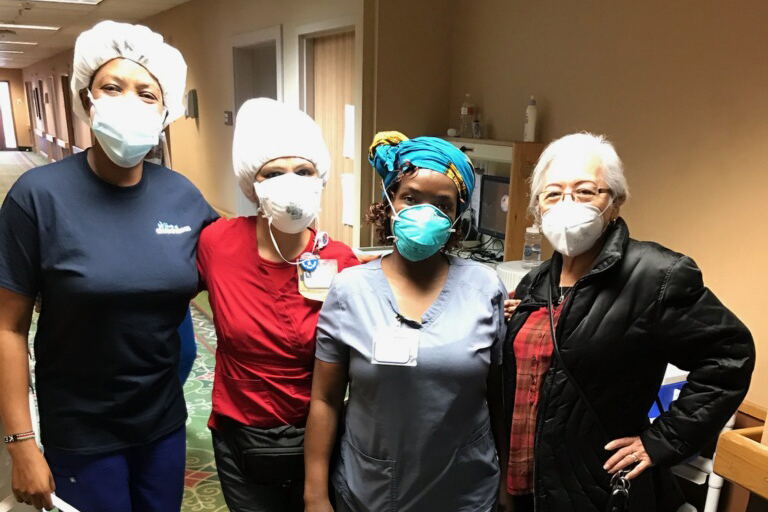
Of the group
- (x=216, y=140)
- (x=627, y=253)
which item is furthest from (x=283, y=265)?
(x=216, y=140)

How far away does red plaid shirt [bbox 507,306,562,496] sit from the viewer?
1246 millimetres

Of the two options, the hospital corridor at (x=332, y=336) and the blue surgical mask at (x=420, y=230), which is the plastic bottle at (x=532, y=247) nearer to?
the hospital corridor at (x=332, y=336)

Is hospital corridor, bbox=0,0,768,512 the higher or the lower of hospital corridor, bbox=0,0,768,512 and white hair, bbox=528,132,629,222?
the lower

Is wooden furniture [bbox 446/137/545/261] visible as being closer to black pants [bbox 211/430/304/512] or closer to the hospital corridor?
the hospital corridor

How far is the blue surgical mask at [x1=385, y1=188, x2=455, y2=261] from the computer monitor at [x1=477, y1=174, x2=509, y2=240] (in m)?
1.80

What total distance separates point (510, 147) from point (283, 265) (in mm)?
1739

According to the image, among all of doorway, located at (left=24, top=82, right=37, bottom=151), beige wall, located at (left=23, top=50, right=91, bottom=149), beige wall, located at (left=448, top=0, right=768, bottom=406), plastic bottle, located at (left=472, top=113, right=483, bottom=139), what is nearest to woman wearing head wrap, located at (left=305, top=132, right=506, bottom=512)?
beige wall, located at (left=448, top=0, right=768, bottom=406)

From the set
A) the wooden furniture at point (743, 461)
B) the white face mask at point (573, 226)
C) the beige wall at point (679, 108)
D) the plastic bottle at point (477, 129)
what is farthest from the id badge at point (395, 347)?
the plastic bottle at point (477, 129)

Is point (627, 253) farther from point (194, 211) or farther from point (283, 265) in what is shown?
point (194, 211)

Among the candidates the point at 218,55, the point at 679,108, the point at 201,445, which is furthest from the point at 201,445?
the point at 218,55

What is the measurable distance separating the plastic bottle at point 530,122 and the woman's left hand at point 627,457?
6.03 feet

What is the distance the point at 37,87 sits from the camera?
1467 centimetres

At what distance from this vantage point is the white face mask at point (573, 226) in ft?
4.00

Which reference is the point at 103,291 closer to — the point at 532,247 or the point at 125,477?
the point at 125,477
